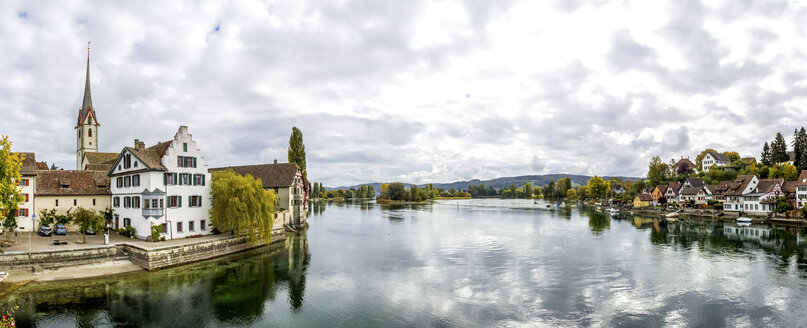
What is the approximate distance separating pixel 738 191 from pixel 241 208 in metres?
91.5

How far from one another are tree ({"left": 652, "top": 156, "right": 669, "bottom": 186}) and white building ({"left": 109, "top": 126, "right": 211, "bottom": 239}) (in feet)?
423

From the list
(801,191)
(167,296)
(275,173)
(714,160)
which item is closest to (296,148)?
(275,173)

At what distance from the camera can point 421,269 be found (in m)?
32.6

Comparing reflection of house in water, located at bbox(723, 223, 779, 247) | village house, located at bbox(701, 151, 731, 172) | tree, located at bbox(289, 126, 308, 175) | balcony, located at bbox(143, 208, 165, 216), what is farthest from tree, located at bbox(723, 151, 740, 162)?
balcony, located at bbox(143, 208, 165, 216)

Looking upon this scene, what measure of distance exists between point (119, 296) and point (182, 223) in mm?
14051

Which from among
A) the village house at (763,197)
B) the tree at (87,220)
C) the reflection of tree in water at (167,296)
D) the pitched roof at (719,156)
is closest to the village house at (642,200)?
the village house at (763,197)

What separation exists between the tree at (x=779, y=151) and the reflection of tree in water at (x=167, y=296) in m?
116

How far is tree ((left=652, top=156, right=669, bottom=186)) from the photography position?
127 m

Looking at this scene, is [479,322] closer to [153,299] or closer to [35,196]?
[153,299]

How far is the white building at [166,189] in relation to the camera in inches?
1405

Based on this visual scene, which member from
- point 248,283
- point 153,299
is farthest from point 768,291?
point 153,299

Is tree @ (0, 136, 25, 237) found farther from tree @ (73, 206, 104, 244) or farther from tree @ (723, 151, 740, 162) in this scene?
tree @ (723, 151, 740, 162)

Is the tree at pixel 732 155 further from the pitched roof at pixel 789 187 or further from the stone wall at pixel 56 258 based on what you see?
the stone wall at pixel 56 258

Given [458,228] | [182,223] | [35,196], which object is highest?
[35,196]
